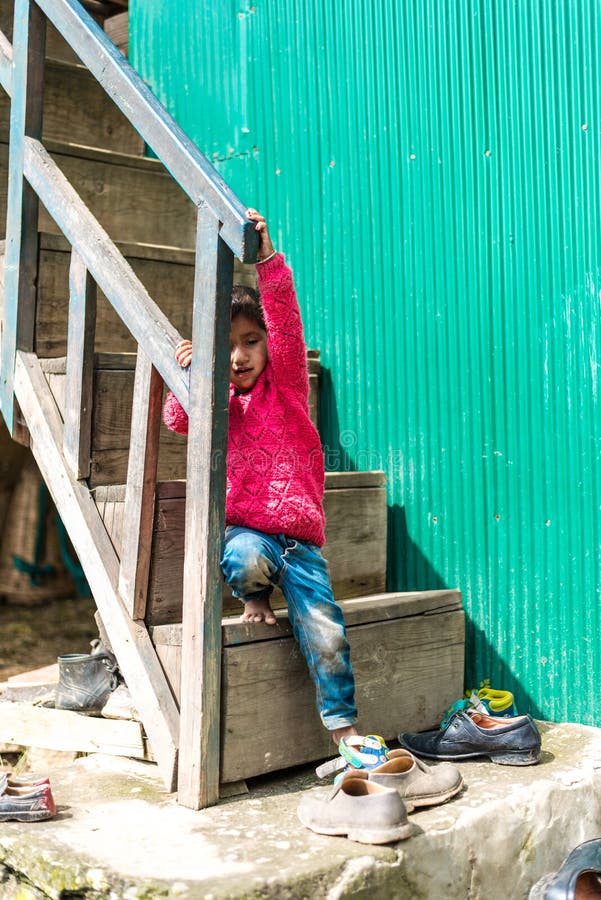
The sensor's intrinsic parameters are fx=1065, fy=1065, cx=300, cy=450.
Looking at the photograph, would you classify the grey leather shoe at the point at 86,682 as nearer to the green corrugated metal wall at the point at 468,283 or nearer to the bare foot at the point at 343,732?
the bare foot at the point at 343,732

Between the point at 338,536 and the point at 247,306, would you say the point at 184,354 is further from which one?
the point at 338,536

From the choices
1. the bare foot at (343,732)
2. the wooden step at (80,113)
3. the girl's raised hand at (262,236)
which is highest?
the wooden step at (80,113)

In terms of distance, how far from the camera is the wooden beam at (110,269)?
286 cm

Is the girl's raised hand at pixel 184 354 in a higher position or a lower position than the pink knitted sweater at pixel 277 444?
higher

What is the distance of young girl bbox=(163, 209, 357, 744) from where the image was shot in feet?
9.27

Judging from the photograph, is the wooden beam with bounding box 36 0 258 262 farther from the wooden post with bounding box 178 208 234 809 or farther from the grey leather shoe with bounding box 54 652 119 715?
the grey leather shoe with bounding box 54 652 119 715

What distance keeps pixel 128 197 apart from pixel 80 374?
5.31 feet

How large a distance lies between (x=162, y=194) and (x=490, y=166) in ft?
5.47

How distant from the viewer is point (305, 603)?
2883 millimetres

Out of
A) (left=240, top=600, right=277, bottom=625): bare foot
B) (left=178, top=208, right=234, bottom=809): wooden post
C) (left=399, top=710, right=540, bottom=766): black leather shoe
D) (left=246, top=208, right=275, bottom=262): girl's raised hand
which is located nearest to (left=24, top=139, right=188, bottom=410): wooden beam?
(left=178, top=208, right=234, bottom=809): wooden post

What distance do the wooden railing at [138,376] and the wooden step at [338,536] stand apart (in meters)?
0.06

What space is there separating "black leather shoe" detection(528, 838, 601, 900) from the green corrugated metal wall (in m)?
0.70

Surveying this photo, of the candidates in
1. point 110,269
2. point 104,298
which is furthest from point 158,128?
point 104,298

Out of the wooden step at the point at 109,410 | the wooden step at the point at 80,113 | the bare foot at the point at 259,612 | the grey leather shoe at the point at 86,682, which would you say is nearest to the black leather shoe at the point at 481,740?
the bare foot at the point at 259,612
